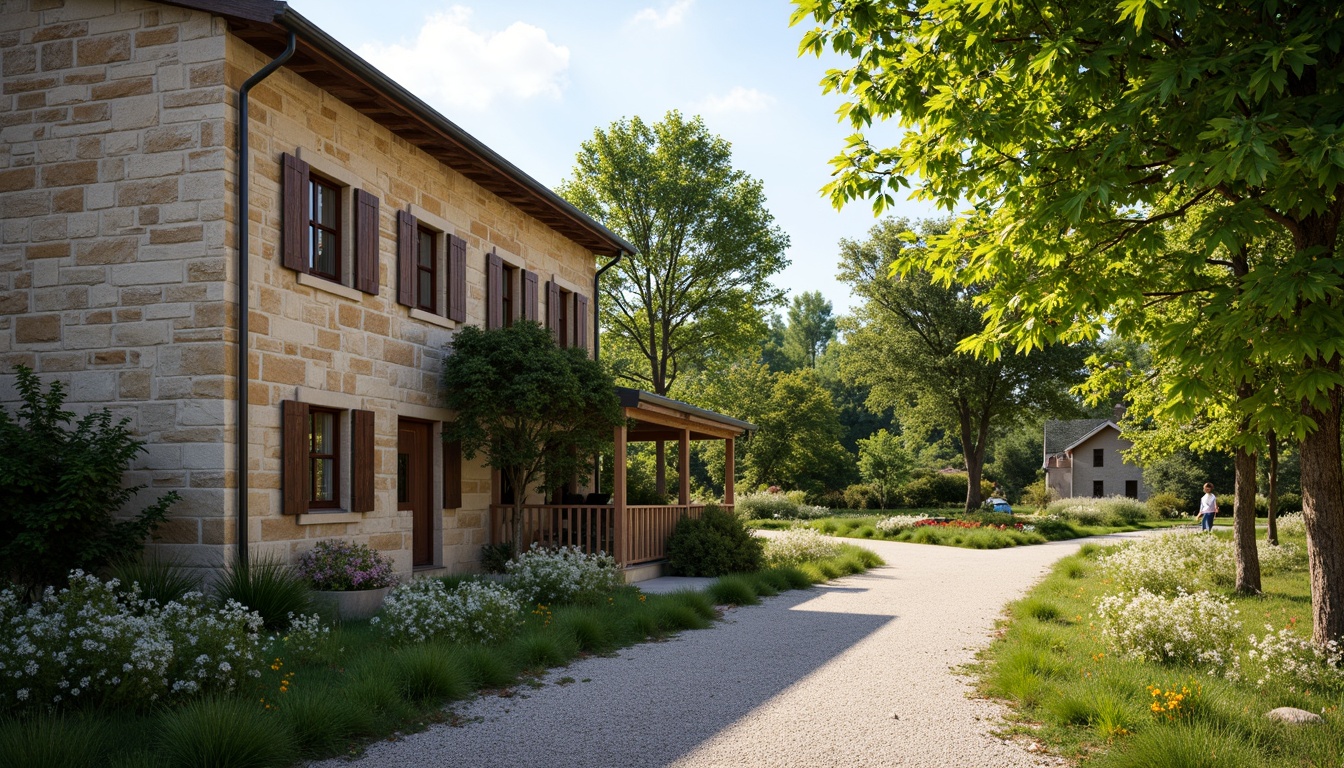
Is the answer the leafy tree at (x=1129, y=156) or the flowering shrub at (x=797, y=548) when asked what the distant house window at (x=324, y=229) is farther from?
the flowering shrub at (x=797, y=548)

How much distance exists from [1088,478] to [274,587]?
5596 centimetres

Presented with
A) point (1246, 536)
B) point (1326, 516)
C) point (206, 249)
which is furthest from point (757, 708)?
point (1246, 536)

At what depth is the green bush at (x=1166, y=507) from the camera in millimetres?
42562

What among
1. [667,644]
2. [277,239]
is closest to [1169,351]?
[667,644]

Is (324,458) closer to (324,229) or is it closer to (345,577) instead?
(345,577)

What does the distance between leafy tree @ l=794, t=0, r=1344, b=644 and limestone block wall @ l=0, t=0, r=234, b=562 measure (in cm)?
634

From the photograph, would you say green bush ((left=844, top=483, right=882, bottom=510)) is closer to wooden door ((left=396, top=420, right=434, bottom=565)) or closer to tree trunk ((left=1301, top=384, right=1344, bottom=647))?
wooden door ((left=396, top=420, right=434, bottom=565))

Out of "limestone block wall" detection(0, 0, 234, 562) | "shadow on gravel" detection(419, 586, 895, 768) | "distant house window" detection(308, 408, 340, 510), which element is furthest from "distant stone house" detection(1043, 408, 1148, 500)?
"limestone block wall" detection(0, 0, 234, 562)

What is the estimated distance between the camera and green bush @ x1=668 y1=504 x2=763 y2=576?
16.0 meters

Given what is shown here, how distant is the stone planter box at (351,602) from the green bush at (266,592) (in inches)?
16.9

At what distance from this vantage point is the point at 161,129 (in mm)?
9984

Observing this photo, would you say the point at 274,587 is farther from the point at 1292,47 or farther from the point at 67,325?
the point at 1292,47

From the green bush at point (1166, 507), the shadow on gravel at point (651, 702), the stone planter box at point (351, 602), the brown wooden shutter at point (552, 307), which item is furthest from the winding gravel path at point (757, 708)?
the green bush at point (1166, 507)

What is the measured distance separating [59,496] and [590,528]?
25.7 ft
